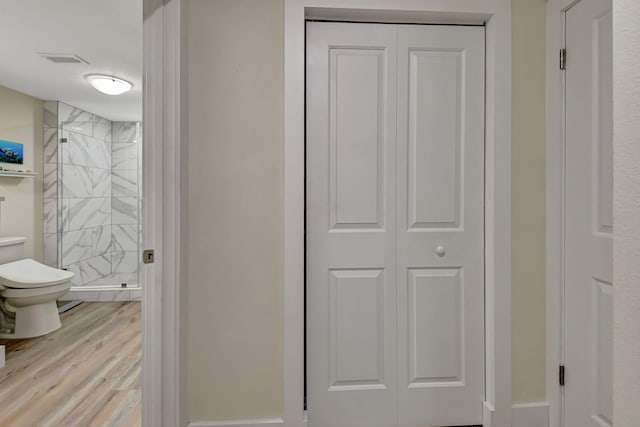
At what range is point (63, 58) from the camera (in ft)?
9.37

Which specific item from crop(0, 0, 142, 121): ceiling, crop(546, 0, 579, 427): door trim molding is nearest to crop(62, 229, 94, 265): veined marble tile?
crop(0, 0, 142, 121): ceiling

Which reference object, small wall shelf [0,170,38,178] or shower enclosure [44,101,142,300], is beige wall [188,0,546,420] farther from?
shower enclosure [44,101,142,300]

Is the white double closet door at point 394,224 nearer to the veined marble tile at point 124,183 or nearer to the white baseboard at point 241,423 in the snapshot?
the white baseboard at point 241,423

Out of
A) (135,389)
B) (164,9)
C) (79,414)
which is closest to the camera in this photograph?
(164,9)

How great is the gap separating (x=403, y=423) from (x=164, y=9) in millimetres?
2154

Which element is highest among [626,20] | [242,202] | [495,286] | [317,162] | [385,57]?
[385,57]

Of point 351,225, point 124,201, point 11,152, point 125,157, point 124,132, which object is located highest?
point 124,132

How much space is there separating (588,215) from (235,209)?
1.54 meters

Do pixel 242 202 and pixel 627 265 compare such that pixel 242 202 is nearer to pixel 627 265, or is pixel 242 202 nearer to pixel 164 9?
pixel 164 9

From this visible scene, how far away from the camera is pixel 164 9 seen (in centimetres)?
151

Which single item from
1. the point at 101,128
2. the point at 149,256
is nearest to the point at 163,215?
the point at 149,256

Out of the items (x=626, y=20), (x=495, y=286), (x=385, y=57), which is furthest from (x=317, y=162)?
(x=626, y=20)

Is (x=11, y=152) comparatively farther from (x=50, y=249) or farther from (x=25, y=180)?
(x=50, y=249)

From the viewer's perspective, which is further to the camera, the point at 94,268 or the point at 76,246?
the point at 94,268
